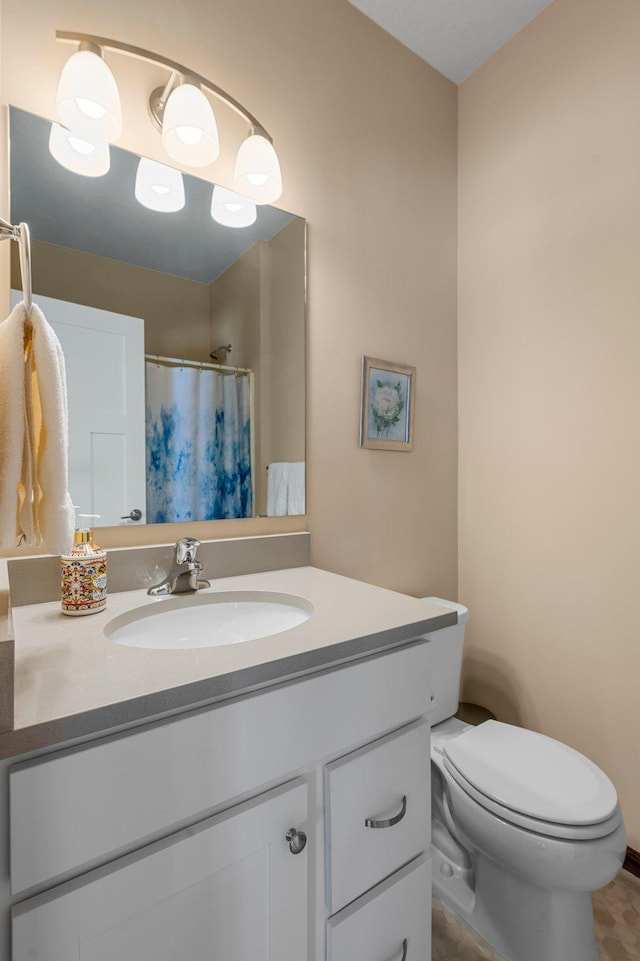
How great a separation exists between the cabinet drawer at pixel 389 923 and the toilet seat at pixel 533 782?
265mm

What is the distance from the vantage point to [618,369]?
4.71 feet

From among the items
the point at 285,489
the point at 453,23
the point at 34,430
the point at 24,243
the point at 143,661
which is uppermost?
the point at 453,23

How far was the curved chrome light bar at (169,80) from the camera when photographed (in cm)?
106

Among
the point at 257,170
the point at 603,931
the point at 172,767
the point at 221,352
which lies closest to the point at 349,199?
the point at 257,170

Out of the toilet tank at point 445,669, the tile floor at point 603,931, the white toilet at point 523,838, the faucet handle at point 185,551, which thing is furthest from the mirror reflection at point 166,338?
the tile floor at point 603,931

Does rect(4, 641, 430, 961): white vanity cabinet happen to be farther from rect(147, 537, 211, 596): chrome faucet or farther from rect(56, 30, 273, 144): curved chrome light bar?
rect(56, 30, 273, 144): curved chrome light bar

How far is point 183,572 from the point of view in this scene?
3.55ft

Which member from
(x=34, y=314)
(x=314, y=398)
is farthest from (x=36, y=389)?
(x=314, y=398)

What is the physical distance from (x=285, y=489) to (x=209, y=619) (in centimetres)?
47

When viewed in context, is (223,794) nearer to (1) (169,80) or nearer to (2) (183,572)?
(2) (183,572)

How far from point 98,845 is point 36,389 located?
0.61 meters

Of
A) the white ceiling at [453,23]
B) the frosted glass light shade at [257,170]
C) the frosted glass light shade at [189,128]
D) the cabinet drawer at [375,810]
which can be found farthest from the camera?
the white ceiling at [453,23]

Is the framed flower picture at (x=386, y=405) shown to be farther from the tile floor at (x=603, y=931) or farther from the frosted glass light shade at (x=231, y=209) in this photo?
the tile floor at (x=603, y=931)

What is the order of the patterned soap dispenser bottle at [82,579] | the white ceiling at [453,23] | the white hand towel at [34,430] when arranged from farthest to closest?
1. the white ceiling at [453,23]
2. the patterned soap dispenser bottle at [82,579]
3. the white hand towel at [34,430]
